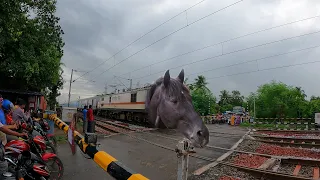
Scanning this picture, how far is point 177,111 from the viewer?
1.58m

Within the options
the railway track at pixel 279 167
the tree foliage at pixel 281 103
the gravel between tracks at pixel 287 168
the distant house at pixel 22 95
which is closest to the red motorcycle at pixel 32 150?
the railway track at pixel 279 167

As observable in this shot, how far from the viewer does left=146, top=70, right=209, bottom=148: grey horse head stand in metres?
1.53

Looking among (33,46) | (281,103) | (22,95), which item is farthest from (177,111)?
(281,103)

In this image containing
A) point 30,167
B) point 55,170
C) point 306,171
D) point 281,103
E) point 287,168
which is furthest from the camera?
point 281,103

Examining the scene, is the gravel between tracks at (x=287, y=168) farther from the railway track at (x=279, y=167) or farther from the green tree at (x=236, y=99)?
the green tree at (x=236, y=99)

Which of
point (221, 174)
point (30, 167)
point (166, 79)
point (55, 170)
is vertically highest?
point (166, 79)

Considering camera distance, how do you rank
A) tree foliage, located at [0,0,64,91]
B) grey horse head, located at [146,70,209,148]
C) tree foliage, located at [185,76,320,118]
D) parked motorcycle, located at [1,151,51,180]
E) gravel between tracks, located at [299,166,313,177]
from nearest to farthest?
grey horse head, located at [146,70,209,148] → parked motorcycle, located at [1,151,51,180] → gravel between tracks, located at [299,166,313,177] → tree foliage, located at [0,0,64,91] → tree foliage, located at [185,76,320,118]

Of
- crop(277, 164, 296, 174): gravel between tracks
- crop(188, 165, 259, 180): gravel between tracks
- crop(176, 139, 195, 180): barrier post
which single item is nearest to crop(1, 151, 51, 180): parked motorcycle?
crop(176, 139, 195, 180): barrier post

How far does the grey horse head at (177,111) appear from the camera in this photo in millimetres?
1528

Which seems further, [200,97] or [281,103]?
[281,103]

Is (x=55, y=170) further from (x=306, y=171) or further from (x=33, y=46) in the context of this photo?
(x=33, y=46)

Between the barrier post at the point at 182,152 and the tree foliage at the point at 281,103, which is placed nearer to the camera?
the barrier post at the point at 182,152

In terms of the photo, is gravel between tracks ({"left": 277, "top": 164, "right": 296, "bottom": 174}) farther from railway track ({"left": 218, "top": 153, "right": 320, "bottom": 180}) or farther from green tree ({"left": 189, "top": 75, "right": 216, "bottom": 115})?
green tree ({"left": 189, "top": 75, "right": 216, "bottom": 115})

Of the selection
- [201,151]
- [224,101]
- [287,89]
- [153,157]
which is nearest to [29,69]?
[153,157]
